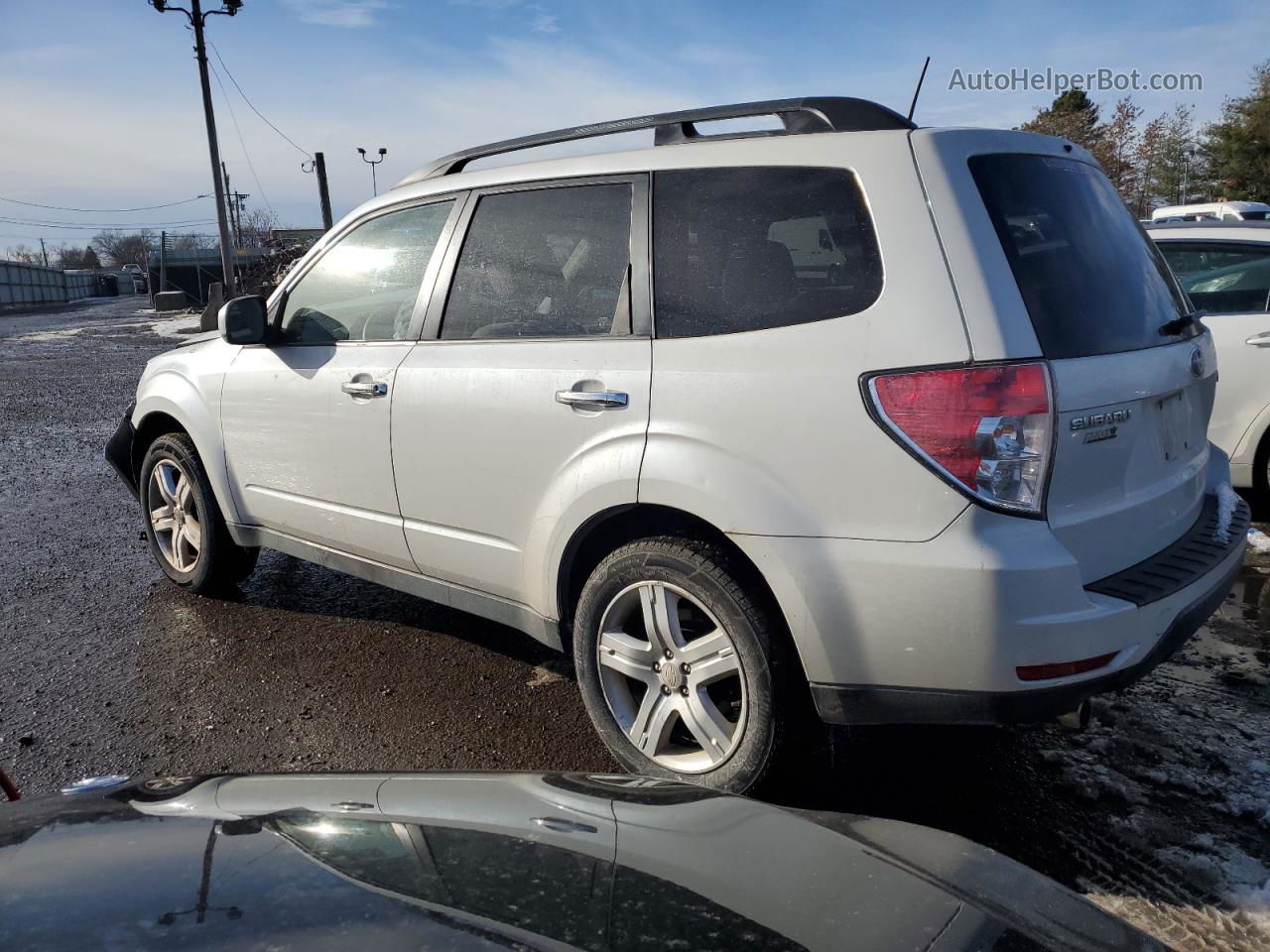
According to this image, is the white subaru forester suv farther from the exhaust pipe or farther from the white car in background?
the white car in background

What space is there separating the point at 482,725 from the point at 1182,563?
2337 millimetres

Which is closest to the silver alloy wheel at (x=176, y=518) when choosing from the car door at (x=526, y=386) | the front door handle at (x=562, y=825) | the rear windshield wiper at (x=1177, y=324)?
the car door at (x=526, y=386)

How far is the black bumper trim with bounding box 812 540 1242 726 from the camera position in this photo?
2.48 meters

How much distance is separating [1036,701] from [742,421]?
101 cm

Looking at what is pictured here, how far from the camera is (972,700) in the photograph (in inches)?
98.1

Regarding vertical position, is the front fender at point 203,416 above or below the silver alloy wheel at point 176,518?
above

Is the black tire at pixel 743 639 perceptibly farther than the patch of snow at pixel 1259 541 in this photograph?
No

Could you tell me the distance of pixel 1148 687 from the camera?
12.3ft

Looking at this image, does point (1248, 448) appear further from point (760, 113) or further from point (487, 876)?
point (487, 876)

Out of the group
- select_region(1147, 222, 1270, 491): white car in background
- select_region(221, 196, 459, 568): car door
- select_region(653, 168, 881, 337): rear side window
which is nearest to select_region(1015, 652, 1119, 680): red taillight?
select_region(653, 168, 881, 337): rear side window

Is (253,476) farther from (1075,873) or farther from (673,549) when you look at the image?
(1075,873)

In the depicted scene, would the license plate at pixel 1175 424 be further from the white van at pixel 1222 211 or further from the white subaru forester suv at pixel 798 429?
the white van at pixel 1222 211

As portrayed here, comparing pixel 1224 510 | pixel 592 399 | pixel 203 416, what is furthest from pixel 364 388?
pixel 1224 510

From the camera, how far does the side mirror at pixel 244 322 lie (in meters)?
4.22
